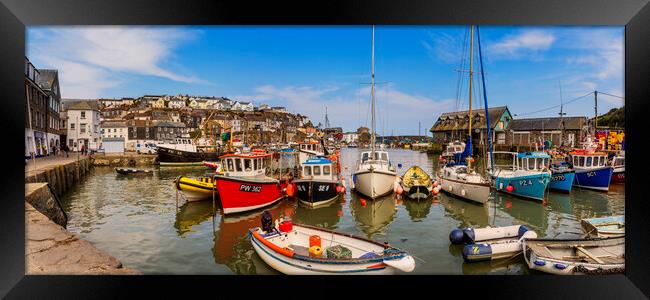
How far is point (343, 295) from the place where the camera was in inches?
169

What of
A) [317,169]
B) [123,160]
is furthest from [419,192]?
[123,160]

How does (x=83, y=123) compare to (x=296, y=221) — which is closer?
(x=296, y=221)

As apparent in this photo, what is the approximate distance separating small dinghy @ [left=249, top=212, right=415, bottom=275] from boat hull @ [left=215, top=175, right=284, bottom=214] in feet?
12.1

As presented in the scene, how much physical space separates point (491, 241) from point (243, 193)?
6.90 m

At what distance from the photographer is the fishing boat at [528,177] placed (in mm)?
12102

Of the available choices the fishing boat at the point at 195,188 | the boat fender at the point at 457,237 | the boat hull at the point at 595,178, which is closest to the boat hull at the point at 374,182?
the boat fender at the point at 457,237

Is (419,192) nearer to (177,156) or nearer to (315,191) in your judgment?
(315,191)

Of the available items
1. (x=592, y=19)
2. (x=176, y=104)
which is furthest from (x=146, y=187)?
(x=176, y=104)

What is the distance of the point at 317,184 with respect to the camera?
11445mm

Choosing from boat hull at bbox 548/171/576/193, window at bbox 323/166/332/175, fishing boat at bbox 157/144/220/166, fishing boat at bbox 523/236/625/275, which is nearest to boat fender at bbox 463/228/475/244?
fishing boat at bbox 523/236/625/275

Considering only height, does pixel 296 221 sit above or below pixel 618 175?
below

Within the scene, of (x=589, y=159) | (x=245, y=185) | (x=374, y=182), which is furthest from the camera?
(x=589, y=159)

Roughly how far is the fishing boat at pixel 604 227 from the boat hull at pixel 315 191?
6.98 metres

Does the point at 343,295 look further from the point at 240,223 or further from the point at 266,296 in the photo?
the point at 240,223
